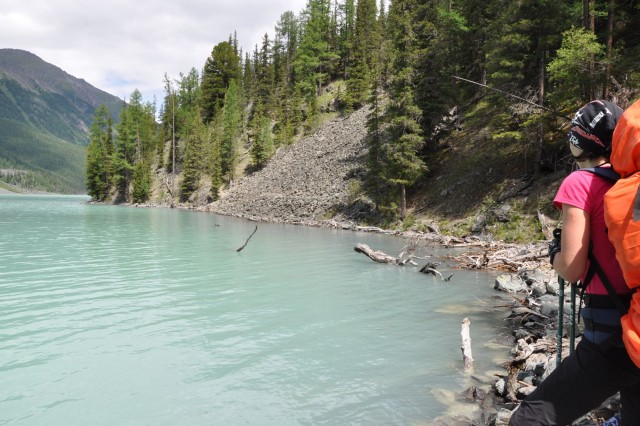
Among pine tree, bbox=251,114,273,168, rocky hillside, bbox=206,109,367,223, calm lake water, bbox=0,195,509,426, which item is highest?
pine tree, bbox=251,114,273,168

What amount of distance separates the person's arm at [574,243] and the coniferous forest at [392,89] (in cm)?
240

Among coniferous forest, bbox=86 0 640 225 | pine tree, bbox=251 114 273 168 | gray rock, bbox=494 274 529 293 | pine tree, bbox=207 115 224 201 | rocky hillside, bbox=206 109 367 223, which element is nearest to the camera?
gray rock, bbox=494 274 529 293

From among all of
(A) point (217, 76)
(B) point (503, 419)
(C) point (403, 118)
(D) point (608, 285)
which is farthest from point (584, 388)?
(A) point (217, 76)

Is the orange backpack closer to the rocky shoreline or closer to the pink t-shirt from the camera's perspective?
the pink t-shirt

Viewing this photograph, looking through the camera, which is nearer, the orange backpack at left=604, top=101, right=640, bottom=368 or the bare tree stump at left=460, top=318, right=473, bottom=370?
the orange backpack at left=604, top=101, right=640, bottom=368

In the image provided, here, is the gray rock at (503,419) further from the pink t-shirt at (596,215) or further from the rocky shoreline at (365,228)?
the pink t-shirt at (596,215)

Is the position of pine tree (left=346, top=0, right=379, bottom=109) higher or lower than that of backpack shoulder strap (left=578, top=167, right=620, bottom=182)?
higher

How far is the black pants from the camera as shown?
2.56 meters

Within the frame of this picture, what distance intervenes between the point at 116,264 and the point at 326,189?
29.5m

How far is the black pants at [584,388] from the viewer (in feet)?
8.41

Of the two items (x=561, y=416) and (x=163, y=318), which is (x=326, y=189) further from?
(x=561, y=416)

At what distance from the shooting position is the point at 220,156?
6806 cm

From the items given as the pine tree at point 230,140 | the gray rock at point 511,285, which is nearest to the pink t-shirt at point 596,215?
the gray rock at point 511,285

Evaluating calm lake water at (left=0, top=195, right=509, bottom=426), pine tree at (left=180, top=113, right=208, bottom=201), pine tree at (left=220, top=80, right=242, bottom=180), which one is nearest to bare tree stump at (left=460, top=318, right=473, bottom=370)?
calm lake water at (left=0, top=195, right=509, bottom=426)
